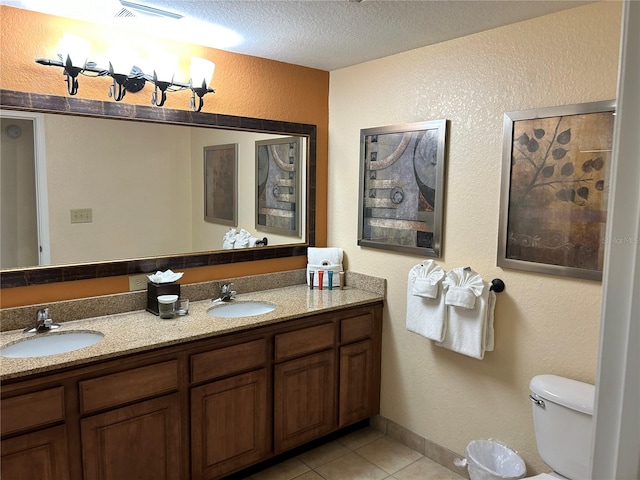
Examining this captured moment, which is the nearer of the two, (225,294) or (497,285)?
(497,285)

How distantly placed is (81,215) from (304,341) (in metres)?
1.28

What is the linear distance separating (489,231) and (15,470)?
2219mm

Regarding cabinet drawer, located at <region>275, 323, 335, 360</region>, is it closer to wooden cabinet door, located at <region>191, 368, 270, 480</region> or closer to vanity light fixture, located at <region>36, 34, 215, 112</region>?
wooden cabinet door, located at <region>191, 368, 270, 480</region>

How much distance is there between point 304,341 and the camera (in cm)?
252

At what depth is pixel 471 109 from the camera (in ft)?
7.77

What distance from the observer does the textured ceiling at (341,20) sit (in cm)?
196

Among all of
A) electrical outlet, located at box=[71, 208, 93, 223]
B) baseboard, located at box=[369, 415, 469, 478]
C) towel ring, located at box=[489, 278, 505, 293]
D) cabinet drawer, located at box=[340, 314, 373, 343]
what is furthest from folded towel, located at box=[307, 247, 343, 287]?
electrical outlet, located at box=[71, 208, 93, 223]

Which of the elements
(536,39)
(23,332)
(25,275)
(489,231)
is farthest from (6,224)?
(536,39)

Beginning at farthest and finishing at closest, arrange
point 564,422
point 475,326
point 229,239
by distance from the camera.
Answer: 1. point 229,239
2. point 475,326
3. point 564,422

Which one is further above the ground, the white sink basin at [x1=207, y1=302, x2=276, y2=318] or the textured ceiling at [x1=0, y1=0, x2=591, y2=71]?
the textured ceiling at [x1=0, y1=0, x2=591, y2=71]

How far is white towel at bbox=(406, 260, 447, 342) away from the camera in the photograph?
241cm

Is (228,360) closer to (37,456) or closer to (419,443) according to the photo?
(37,456)

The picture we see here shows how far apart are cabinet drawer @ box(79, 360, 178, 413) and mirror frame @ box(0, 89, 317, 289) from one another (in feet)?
2.01

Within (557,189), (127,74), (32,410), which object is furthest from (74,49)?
(557,189)
